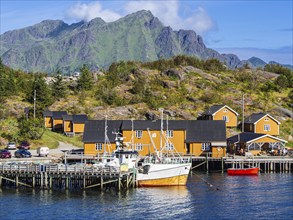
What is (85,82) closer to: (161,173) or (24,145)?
(24,145)

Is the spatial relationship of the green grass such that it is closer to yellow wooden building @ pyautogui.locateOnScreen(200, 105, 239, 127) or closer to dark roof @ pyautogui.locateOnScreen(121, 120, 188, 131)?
dark roof @ pyautogui.locateOnScreen(121, 120, 188, 131)

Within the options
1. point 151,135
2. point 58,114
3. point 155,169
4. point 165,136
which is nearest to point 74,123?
point 58,114

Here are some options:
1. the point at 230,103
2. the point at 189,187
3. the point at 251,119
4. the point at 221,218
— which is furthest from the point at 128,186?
the point at 230,103

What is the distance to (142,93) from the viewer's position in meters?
125

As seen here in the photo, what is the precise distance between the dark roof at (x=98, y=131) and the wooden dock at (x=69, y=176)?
1733 centimetres

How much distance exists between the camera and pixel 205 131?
85.7m

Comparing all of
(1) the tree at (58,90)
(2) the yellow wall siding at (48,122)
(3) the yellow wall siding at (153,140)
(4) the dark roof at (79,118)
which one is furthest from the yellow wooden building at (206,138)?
(1) the tree at (58,90)

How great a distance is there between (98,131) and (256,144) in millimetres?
25776

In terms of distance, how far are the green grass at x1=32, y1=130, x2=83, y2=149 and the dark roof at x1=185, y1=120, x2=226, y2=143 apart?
77.1ft

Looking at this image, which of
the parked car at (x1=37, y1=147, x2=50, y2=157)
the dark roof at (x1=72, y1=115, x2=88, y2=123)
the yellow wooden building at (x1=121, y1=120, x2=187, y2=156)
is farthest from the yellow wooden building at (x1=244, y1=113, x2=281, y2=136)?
the parked car at (x1=37, y1=147, x2=50, y2=157)

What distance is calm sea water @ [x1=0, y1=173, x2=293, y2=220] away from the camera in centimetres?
5072

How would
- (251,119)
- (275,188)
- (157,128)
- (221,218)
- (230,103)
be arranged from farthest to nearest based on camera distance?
(230,103), (251,119), (157,128), (275,188), (221,218)

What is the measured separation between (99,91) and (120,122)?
45165mm

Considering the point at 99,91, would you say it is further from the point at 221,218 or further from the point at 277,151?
the point at 221,218
